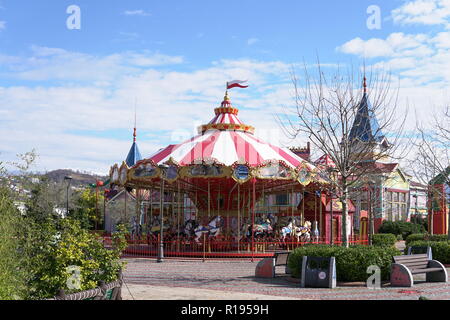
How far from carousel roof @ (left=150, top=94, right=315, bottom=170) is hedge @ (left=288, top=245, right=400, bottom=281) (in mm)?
8937

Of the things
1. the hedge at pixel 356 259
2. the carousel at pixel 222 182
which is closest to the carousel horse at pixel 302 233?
the carousel at pixel 222 182

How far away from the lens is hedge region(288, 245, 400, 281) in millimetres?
11766

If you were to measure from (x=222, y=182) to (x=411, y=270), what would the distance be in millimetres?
12751

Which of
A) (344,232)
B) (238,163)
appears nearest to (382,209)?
(238,163)

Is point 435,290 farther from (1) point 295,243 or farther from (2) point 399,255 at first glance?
(1) point 295,243

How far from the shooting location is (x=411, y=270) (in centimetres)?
1202

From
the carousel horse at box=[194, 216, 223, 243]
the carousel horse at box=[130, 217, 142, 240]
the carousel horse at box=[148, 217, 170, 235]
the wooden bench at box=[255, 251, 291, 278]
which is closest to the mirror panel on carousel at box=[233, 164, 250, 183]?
the carousel horse at box=[194, 216, 223, 243]

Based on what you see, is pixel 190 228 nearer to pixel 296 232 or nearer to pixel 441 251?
pixel 296 232

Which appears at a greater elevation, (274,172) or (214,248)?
(274,172)

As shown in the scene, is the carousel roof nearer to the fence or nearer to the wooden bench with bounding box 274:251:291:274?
the wooden bench with bounding box 274:251:291:274

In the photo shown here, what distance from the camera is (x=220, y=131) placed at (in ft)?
80.6

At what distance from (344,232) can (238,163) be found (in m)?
7.84

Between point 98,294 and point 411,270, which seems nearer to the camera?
point 98,294

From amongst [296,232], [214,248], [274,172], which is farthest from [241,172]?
[296,232]
